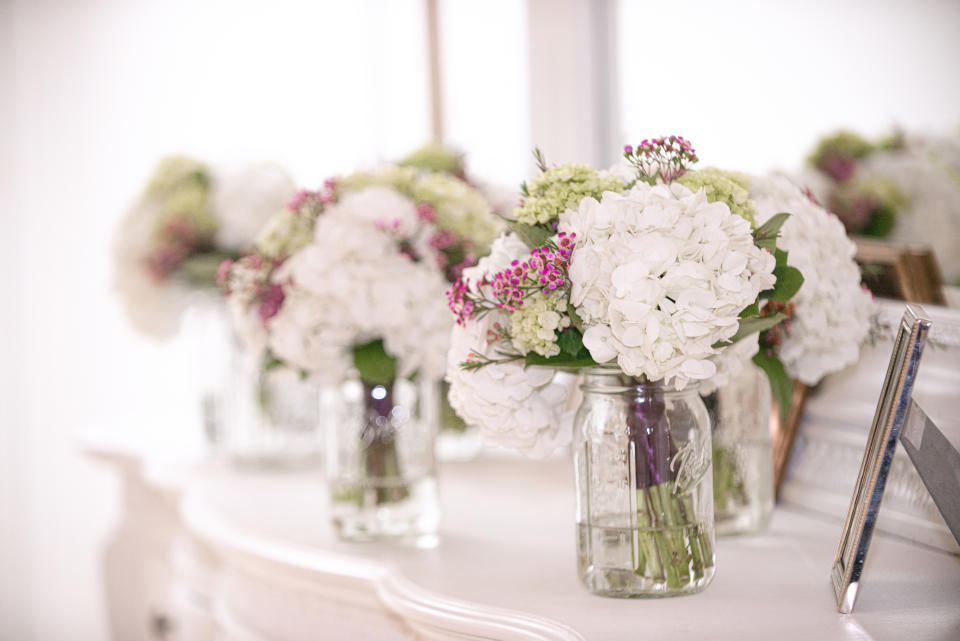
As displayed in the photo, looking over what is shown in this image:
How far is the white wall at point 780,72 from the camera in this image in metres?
1.42

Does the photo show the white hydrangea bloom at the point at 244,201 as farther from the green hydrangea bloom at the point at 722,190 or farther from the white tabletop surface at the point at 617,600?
the green hydrangea bloom at the point at 722,190

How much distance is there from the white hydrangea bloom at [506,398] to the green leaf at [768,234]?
0.25 meters

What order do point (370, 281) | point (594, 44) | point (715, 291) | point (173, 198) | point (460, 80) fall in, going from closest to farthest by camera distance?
point (715, 291)
point (370, 281)
point (173, 198)
point (594, 44)
point (460, 80)

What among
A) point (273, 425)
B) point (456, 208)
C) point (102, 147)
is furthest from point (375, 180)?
point (102, 147)

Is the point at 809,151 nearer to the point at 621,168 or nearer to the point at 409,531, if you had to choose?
the point at 621,168

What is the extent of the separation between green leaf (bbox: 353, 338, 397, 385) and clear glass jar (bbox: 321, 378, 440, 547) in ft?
0.25

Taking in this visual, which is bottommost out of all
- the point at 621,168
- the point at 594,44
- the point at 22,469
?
the point at 22,469

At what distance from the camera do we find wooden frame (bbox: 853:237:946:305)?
1354 millimetres

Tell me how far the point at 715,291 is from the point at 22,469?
9.91 ft

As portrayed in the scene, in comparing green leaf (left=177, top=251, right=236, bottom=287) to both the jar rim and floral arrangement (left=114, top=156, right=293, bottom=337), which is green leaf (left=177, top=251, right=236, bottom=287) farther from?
the jar rim

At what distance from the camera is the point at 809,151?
5.34ft

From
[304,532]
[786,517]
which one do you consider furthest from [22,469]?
[786,517]

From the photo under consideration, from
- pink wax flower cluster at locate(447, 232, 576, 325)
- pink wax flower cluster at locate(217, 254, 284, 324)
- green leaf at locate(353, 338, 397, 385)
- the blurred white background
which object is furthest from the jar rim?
the blurred white background

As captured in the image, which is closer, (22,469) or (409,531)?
(409,531)
